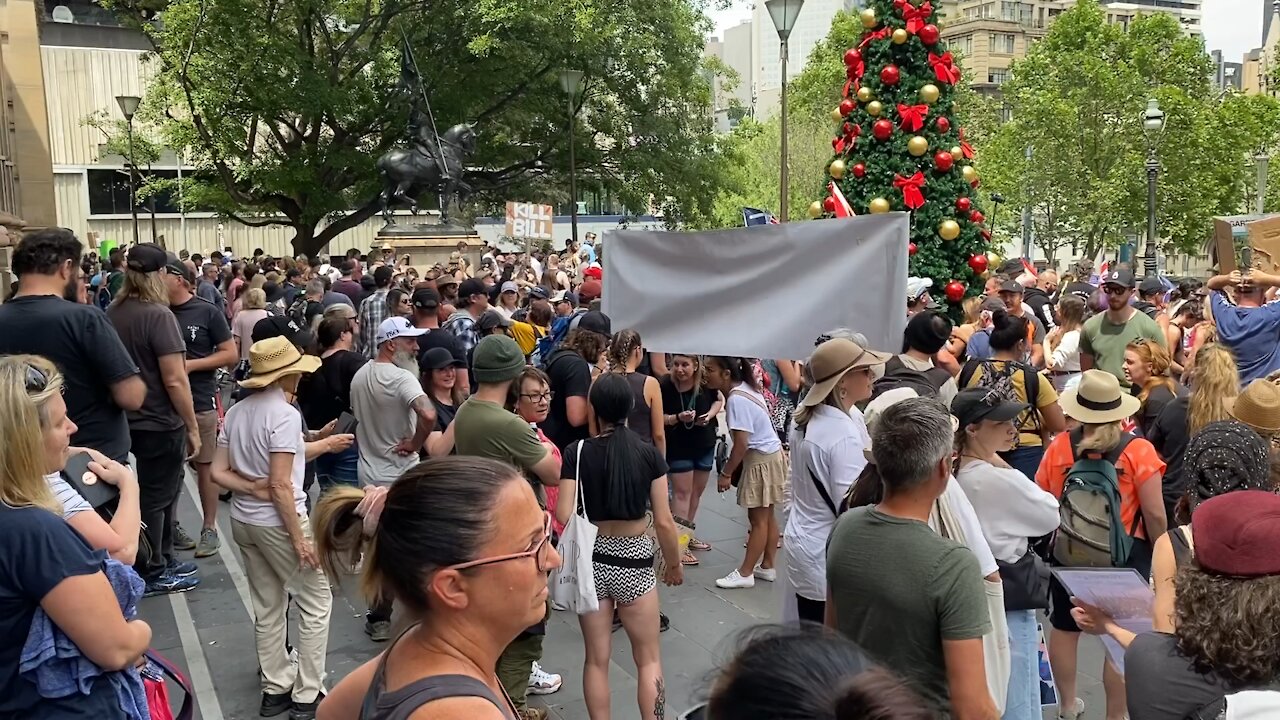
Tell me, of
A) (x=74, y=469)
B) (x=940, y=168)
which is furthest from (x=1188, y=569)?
(x=940, y=168)

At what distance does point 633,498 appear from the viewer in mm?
4492

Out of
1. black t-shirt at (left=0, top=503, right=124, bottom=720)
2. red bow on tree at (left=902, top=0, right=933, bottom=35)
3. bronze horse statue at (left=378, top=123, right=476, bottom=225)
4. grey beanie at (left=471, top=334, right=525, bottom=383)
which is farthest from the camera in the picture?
bronze horse statue at (left=378, top=123, right=476, bottom=225)

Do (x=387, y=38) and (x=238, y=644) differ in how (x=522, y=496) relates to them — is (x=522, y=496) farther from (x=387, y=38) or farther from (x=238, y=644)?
(x=387, y=38)

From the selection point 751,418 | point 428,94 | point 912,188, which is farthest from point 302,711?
point 428,94

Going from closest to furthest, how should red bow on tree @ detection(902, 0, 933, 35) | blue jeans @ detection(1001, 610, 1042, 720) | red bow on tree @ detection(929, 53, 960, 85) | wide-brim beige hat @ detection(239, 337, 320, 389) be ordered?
1. blue jeans @ detection(1001, 610, 1042, 720)
2. wide-brim beige hat @ detection(239, 337, 320, 389)
3. red bow on tree @ detection(902, 0, 933, 35)
4. red bow on tree @ detection(929, 53, 960, 85)

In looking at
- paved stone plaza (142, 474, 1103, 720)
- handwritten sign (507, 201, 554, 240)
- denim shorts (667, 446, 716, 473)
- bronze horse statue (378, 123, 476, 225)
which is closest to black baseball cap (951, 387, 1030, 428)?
paved stone plaza (142, 474, 1103, 720)

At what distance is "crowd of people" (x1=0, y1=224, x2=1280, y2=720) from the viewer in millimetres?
1941

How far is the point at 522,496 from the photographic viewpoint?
1988 mm

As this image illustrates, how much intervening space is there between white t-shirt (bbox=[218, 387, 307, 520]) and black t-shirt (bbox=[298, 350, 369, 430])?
1.73 metres

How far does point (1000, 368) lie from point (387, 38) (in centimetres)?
2291

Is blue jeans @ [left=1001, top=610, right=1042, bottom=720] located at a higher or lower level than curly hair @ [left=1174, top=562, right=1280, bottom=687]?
lower

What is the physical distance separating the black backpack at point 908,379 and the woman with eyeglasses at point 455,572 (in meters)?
3.48

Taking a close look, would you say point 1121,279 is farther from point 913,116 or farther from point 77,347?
point 77,347

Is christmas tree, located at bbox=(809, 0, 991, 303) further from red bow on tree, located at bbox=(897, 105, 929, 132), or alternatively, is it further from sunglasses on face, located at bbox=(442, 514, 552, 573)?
sunglasses on face, located at bbox=(442, 514, 552, 573)
